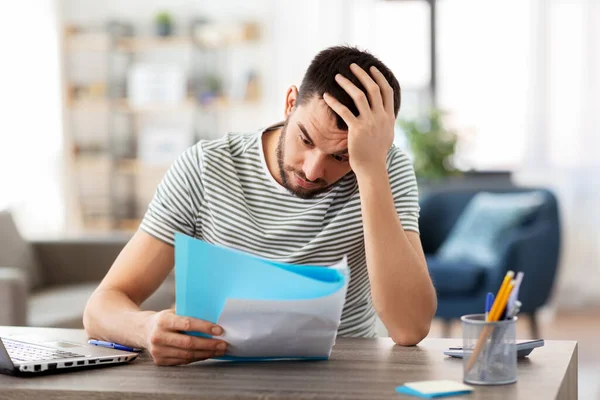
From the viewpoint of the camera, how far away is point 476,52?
5.52 meters

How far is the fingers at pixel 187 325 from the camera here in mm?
1234

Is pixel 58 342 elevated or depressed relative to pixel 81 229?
elevated

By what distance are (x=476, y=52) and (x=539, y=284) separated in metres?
1.86

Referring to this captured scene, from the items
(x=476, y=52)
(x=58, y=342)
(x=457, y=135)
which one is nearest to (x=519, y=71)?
(x=476, y=52)

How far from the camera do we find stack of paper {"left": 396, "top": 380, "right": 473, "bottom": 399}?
1062 mm

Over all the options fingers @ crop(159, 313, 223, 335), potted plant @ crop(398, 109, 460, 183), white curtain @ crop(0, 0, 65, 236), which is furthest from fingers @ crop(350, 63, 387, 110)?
white curtain @ crop(0, 0, 65, 236)

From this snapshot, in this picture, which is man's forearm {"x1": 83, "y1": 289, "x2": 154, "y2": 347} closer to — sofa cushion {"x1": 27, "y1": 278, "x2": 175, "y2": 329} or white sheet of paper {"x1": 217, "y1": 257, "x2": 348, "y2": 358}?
white sheet of paper {"x1": 217, "y1": 257, "x2": 348, "y2": 358}

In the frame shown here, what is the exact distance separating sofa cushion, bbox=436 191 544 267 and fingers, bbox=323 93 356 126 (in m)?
2.76

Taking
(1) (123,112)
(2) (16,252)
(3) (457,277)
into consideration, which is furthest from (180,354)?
(1) (123,112)

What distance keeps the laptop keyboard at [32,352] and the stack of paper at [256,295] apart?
0.61 ft

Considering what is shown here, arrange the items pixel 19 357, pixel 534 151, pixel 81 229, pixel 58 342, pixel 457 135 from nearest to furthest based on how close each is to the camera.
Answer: pixel 19 357 < pixel 58 342 < pixel 457 135 < pixel 534 151 < pixel 81 229

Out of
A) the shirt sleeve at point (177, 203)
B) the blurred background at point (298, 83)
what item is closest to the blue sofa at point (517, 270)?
the blurred background at point (298, 83)

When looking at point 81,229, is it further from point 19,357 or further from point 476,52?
point 19,357

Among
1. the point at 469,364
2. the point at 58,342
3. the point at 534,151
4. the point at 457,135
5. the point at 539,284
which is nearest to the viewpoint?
the point at 469,364
